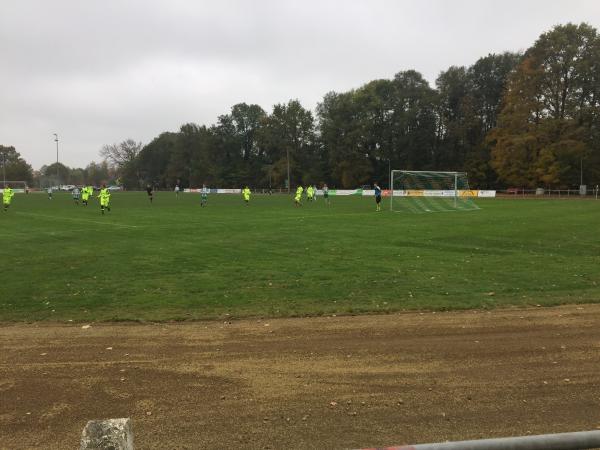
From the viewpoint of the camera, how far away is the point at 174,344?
656cm

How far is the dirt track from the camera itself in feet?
14.1

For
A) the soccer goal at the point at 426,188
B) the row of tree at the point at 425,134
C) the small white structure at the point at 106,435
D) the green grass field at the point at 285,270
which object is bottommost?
the green grass field at the point at 285,270

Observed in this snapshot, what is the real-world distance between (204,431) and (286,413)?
0.79 meters

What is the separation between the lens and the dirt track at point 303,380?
4.30 metres

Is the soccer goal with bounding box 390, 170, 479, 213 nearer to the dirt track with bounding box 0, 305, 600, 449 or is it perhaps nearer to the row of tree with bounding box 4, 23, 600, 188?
the row of tree with bounding box 4, 23, 600, 188

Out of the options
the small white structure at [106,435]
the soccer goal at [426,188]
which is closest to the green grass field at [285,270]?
the small white structure at [106,435]

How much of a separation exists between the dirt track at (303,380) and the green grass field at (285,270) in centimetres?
118

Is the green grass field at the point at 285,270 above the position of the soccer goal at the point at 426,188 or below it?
below

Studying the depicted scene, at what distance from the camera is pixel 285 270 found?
1173cm

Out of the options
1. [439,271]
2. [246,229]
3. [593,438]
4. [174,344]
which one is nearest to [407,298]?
[439,271]

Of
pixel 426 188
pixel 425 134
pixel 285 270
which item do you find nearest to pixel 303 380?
pixel 285 270

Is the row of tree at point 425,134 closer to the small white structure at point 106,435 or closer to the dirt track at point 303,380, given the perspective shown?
the dirt track at point 303,380

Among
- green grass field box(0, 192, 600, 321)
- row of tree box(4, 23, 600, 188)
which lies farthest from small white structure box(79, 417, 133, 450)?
row of tree box(4, 23, 600, 188)

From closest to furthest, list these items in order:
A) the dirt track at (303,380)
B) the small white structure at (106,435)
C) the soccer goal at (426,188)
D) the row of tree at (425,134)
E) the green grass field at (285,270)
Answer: the small white structure at (106,435), the dirt track at (303,380), the green grass field at (285,270), the soccer goal at (426,188), the row of tree at (425,134)
